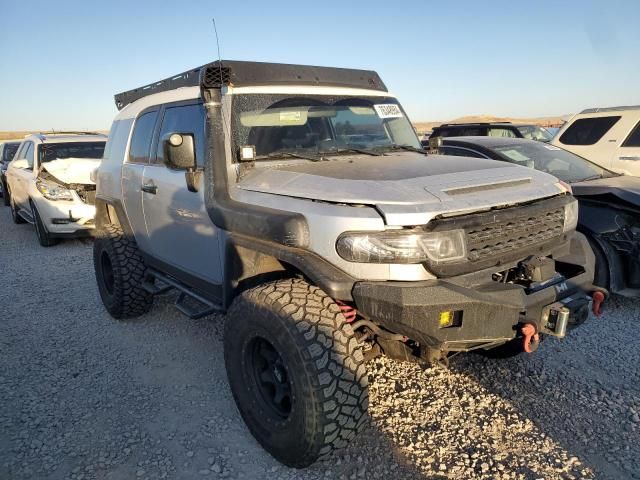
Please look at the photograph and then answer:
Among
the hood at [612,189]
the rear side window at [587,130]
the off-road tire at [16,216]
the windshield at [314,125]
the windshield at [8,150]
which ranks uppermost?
the windshield at [314,125]

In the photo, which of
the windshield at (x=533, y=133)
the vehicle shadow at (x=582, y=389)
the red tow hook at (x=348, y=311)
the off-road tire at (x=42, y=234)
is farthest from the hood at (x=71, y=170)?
the windshield at (x=533, y=133)

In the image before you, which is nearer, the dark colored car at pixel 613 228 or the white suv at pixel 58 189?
the dark colored car at pixel 613 228

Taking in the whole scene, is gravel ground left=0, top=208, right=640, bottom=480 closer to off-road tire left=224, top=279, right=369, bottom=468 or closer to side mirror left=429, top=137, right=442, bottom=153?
off-road tire left=224, top=279, right=369, bottom=468

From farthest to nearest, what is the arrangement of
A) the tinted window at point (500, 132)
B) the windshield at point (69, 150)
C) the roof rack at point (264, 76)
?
the tinted window at point (500, 132), the windshield at point (69, 150), the roof rack at point (264, 76)

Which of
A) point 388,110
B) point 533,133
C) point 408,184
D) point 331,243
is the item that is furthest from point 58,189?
point 533,133

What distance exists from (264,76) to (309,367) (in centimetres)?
217

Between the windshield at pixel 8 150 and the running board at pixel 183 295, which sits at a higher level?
the windshield at pixel 8 150

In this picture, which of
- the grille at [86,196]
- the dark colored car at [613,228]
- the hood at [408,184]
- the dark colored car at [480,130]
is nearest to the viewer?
the hood at [408,184]

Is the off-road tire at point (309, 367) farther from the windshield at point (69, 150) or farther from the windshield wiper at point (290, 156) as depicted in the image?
the windshield at point (69, 150)

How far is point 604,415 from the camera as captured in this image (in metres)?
3.06

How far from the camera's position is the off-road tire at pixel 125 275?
4629 mm

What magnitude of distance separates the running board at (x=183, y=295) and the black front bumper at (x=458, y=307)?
56.8 inches

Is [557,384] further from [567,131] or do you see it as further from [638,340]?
[567,131]

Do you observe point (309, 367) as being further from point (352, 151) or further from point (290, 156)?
point (352, 151)
